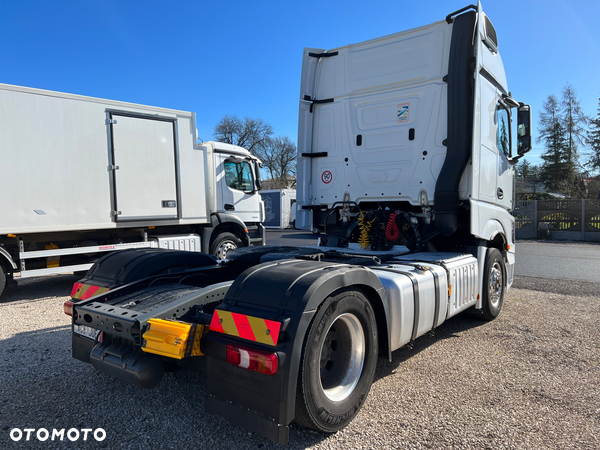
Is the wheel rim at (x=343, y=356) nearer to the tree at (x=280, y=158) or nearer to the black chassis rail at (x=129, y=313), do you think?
the black chassis rail at (x=129, y=313)

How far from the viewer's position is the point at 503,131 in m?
5.88

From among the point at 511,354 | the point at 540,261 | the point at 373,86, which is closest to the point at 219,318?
the point at 511,354

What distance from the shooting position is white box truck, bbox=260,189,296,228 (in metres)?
26.8

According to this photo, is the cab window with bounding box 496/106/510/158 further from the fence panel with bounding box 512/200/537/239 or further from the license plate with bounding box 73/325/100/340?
the fence panel with bounding box 512/200/537/239

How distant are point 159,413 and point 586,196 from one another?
3068cm

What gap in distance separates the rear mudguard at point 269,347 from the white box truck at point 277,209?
24207 millimetres

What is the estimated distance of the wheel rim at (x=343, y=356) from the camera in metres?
2.77

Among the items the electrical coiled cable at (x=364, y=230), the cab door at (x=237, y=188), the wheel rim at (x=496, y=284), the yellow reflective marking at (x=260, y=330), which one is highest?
the cab door at (x=237, y=188)

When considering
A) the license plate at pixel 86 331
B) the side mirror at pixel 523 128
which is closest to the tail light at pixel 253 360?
the license plate at pixel 86 331

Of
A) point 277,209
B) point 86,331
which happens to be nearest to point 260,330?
point 86,331

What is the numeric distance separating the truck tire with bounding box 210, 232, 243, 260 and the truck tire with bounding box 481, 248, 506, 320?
Result: 5521 millimetres

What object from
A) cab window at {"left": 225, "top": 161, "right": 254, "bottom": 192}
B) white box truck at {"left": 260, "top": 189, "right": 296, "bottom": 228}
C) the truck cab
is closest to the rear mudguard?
the truck cab

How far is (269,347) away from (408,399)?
150 cm

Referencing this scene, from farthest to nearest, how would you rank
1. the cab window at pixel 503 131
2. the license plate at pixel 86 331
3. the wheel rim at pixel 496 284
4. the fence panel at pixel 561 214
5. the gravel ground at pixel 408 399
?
the fence panel at pixel 561 214
the cab window at pixel 503 131
the wheel rim at pixel 496 284
the license plate at pixel 86 331
the gravel ground at pixel 408 399
